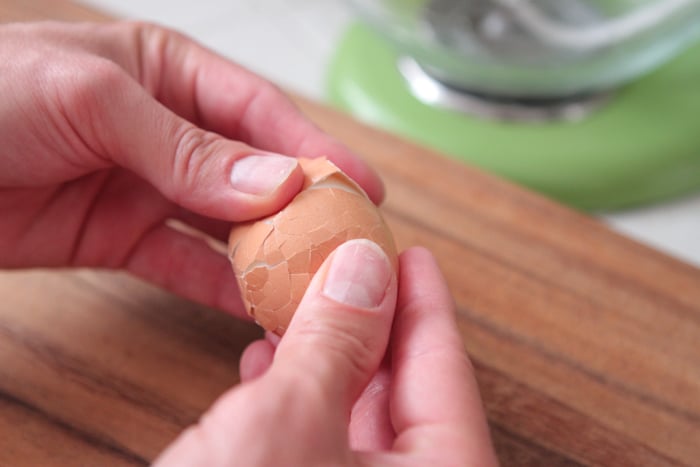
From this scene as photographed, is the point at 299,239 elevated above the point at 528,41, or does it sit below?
below

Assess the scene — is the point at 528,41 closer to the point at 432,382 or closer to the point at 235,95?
the point at 235,95

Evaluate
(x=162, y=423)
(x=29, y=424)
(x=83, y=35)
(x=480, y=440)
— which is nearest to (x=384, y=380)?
(x=480, y=440)

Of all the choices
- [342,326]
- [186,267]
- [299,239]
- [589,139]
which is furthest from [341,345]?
[589,139]

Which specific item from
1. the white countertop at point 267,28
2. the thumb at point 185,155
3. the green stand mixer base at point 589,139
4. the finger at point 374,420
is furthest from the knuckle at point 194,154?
Answer: the white countertop at point 267,28

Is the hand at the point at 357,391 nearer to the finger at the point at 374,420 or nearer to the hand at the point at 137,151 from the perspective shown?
the finger at the point at 374,420

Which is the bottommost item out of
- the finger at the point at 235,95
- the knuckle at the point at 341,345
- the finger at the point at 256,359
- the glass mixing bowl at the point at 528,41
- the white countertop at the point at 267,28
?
the finger at the point at 256,359

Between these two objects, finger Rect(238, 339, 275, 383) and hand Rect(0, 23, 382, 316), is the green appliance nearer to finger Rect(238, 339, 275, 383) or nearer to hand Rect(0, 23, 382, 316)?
hand Rect(0, 23, 382, 316)
